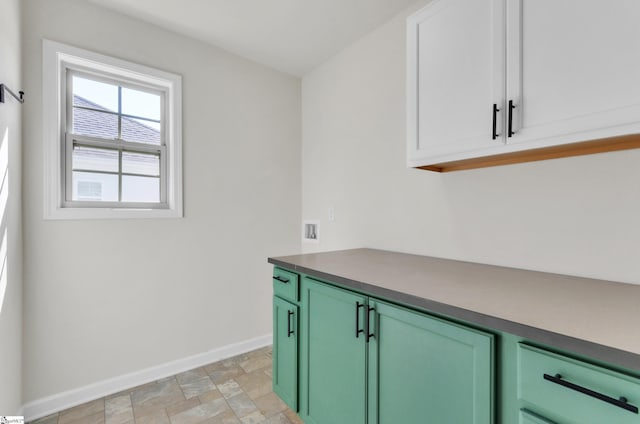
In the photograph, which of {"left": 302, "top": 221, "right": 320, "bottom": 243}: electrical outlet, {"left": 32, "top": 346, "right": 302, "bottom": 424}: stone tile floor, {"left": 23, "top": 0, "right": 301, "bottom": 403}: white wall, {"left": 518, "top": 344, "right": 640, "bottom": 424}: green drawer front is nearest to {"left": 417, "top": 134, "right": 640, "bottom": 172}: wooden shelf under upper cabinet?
{"left": 518, "top": 344, "right": 640, "bottom": 424}: green drawer front

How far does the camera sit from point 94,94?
2072 mm

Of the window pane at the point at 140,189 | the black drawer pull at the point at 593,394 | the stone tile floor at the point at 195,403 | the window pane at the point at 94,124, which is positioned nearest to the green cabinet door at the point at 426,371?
the black drawer pull at the point at 593,394

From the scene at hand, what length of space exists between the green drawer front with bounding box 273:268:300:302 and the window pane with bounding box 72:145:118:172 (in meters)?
1.43

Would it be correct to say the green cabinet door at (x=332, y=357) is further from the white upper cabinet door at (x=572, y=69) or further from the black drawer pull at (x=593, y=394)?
the white upper cabinet door at (x=572, y=69)

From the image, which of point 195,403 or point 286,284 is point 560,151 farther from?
point 195,403

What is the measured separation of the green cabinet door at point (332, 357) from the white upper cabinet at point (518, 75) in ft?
2.75

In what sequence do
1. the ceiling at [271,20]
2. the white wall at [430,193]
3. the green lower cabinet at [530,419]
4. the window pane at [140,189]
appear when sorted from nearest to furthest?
1. the green lower cabinet at [530,419]
2. the white wall at [430,193]
3. the ceiling at [271,20]
4. the window pane at [140,189]

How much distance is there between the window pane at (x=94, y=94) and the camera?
2010 millimetres

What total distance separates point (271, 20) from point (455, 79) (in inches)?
57.0

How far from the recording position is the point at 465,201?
169 centimetres

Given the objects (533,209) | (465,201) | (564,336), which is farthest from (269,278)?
(564,336)

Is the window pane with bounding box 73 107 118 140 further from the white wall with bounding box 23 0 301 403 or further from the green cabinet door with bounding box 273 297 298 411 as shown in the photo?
the green cabinet door with bounding box 273 297 298 411

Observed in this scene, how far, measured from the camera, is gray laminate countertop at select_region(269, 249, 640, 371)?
70cm

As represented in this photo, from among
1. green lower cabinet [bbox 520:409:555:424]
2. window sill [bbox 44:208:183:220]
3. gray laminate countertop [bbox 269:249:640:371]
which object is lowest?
green lower cabinet [bbox 520:409:555:424]
